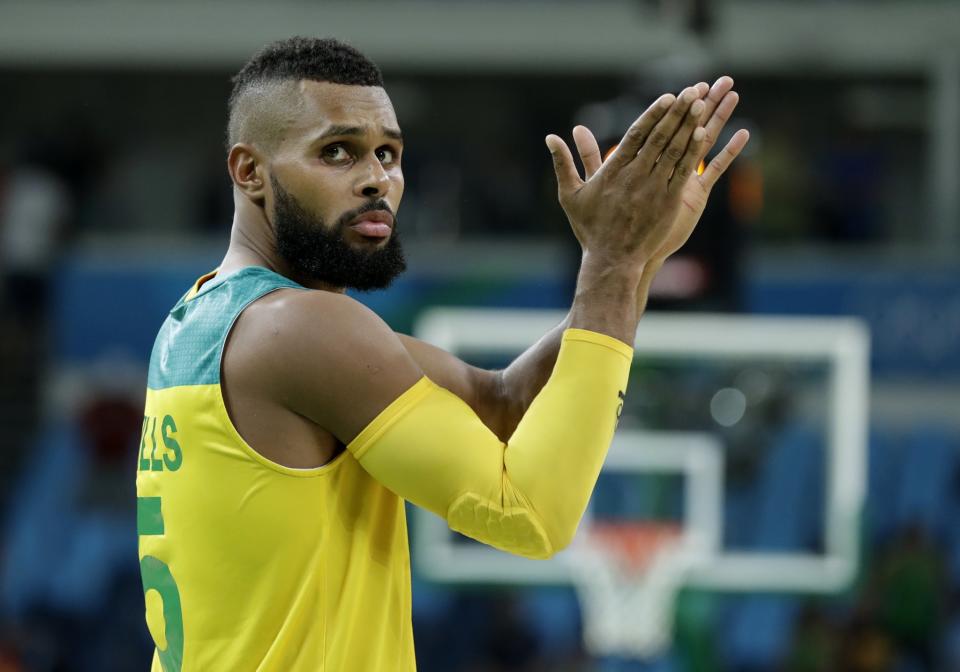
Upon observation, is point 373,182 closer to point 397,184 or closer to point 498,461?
point 397,184

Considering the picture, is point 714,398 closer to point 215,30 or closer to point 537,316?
point 537,316

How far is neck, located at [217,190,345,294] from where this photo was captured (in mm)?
2668

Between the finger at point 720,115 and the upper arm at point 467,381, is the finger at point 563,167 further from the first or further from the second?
the upper arm at point 467,381

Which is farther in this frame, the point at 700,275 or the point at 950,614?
the point at 950,614

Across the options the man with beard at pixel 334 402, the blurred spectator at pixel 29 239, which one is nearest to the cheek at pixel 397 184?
the man with beard at pixel 334 402

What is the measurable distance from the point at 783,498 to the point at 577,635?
1599 mm

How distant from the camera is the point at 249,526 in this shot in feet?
8.06

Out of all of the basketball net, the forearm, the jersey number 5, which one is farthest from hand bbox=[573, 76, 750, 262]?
the basketball net

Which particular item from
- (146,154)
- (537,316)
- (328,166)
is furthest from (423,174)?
(328,166)

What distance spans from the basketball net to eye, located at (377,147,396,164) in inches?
248

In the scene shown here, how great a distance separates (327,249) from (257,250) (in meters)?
0.17

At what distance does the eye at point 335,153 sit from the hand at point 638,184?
1.17 ft

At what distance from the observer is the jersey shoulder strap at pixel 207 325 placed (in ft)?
8.22

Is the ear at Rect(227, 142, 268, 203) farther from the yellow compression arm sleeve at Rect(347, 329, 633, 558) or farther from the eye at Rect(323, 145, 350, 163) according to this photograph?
the yellow compression arm sleeve at Rect(347, 329, 633, 558)
